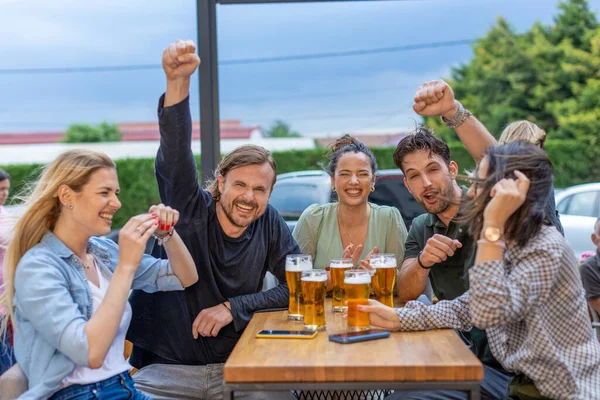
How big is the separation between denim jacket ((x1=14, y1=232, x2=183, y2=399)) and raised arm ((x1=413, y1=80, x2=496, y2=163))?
1.34m

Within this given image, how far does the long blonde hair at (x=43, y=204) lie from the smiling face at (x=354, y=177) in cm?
116

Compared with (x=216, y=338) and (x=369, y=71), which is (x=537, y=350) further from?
(x=369, y=71)

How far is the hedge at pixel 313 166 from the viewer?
1267 cm

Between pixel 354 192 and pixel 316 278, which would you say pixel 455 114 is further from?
pixel 316 278

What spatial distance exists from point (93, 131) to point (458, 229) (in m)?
19.1

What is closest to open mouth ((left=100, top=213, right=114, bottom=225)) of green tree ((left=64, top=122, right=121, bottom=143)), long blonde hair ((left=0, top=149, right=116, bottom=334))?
long blonde hair ((left=0, top=149, right=116, bottom=334))

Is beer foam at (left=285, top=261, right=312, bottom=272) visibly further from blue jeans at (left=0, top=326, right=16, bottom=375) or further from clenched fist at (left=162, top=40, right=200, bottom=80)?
blue jeans at (left=0, top=326, right=16, bottom=375)

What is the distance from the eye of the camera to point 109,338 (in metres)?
1.77

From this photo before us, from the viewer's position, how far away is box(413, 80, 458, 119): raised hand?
2.43 metres

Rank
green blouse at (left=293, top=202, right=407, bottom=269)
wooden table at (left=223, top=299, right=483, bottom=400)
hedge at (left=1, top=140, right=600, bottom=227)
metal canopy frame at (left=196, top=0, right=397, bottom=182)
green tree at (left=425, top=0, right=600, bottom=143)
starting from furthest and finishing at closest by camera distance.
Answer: green tree at (left=425, top=0, right=600, bottom=143)
hedge at (left=1, top=140, right=600, bottom=227)
metal canopy frame at (left=196, top=0, right=397, bottom=182)
green blouse at (left=293, top=202, right=407, bottom=269)
wooden table at (left=223, top=299, right=483, bottom=400)

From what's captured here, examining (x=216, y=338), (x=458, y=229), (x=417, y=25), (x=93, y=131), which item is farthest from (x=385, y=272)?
(x=93, y=131)

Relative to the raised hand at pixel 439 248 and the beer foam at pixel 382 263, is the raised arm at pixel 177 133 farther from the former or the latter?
the raised hand at pixel 439 248

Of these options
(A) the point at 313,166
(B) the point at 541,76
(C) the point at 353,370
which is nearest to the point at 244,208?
(C) the point at 353,370

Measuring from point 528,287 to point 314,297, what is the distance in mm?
628
